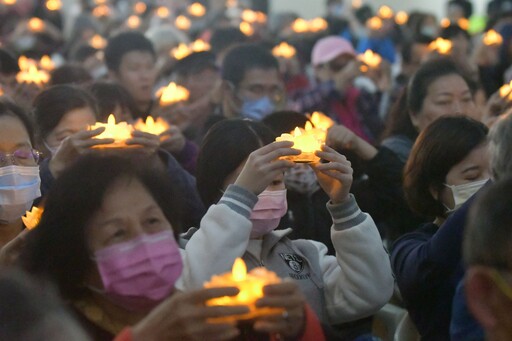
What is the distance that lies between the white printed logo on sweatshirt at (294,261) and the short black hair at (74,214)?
0.95 metres

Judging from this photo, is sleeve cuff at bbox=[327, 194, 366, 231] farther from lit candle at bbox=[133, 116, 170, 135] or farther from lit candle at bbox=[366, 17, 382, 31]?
lit candle at bbox=[366, 17, 382, 31]

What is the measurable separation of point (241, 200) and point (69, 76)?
409 centimetres

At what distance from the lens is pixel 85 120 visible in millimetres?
5699

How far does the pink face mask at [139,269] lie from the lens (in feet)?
10.7

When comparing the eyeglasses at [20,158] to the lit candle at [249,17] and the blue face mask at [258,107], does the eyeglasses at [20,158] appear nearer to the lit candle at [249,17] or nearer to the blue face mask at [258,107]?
the blue face mask at [258,107]

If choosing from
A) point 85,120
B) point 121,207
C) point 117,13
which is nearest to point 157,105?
point 85,120

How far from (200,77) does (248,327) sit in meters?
5.74

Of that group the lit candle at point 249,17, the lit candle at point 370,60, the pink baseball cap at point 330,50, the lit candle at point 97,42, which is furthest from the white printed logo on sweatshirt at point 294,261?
the lit candle at point 249,17

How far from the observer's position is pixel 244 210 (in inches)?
153

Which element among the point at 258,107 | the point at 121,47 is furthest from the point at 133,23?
the point at 258,107

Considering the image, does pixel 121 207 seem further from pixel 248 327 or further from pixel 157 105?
pixel 157 105

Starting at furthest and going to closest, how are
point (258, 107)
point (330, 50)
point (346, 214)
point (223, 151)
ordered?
point (330, 50), point (258, 107), point (223, 151), point (346, 214)

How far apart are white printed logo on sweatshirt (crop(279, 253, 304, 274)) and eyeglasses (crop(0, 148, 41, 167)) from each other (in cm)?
113

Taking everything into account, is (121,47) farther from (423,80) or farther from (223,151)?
(223,151)
